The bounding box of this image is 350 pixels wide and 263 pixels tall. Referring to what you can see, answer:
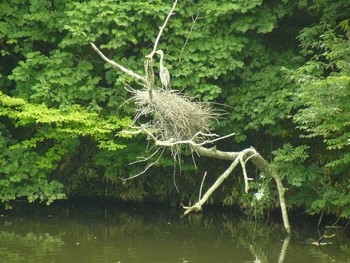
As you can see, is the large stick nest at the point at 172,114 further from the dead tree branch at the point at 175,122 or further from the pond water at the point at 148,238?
the pond water at the point at 148,238

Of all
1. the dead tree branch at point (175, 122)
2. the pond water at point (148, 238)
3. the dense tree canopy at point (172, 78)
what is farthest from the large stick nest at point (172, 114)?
the pond water at point (148, 238)

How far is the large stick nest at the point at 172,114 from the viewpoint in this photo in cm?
973

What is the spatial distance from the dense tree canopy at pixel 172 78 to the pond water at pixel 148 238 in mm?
393

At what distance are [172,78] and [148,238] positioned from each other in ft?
8.12

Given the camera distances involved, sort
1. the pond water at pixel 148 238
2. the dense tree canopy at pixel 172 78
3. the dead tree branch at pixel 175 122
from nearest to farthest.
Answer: the pond water at pixel 148 238, the dead tree branch at pixel 175 122, the dense tree canopy at pixel 172 78

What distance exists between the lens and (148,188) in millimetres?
12312

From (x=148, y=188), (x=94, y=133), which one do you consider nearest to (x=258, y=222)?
(x=148, y=188)

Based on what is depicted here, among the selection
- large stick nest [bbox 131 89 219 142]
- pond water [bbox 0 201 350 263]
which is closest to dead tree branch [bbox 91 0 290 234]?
large stick nest [bbox 131 89 219 142]

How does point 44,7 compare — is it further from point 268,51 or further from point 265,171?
point 265,171

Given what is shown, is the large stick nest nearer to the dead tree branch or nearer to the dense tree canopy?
the dead tree branch

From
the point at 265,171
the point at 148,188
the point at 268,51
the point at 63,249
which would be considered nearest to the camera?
the point at 63,249

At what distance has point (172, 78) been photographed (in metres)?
11.2

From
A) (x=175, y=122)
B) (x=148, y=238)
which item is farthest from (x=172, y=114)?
(x=148, y=238)

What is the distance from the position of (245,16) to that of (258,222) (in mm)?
3194
